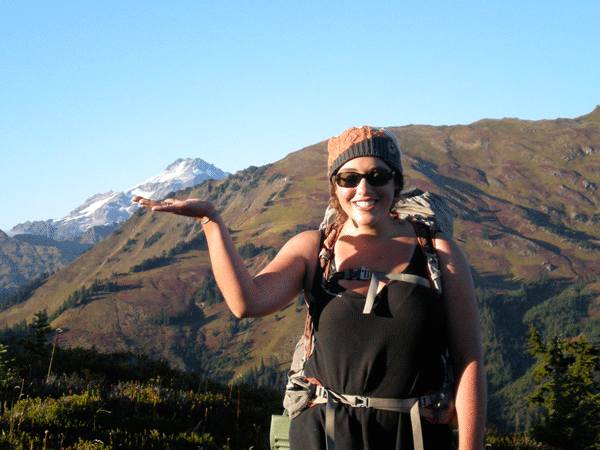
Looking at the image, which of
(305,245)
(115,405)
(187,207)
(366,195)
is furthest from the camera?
(115,405)

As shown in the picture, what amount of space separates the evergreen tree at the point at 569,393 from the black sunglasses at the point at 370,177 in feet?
59.4

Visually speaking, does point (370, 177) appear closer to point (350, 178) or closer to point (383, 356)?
point (350, 178)

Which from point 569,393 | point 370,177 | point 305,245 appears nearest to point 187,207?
point 305,245

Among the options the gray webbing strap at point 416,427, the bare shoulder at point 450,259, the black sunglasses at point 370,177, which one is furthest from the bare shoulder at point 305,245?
the gray webbing strap at point 416,427

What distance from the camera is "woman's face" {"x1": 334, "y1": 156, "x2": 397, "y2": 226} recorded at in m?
3.50

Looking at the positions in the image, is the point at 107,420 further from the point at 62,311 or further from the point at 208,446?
the point at 62,311

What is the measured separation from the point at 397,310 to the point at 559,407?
2204 cm

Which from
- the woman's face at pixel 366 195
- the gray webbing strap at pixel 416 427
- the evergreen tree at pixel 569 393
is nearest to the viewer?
the gray webbing strap at pixel 416 427

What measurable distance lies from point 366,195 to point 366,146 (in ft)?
1.08

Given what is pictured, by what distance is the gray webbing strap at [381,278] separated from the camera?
3.22 meters

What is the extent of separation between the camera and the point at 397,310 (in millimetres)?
3227

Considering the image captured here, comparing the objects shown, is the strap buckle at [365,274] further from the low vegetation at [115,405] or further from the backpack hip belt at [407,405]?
the low vegetation at [115,405]

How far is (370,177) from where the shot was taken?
3.52 m

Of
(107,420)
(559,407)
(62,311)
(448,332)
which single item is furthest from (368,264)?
(62,311)
